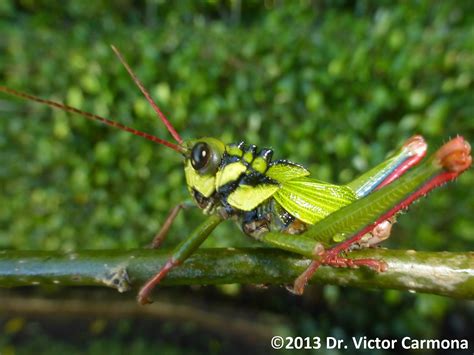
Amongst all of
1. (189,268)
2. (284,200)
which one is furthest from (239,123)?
(189,268)

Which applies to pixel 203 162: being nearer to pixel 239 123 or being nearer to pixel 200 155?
pixel 200 155

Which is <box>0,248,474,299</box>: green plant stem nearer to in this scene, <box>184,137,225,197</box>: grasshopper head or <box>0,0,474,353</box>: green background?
<box>184,137,225,197</box>: grasshopper head

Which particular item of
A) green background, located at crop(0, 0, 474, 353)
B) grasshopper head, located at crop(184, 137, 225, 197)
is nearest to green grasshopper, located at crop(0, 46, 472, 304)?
grasshopper head, located at crop(184, 137, 225, 197)

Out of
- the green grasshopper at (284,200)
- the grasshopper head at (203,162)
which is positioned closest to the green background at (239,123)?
the green grasshopper at (284,200)

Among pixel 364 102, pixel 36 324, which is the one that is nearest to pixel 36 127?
pixel 36 324

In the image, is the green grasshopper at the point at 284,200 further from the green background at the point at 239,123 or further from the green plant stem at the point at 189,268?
the green background at the point at 239,123
